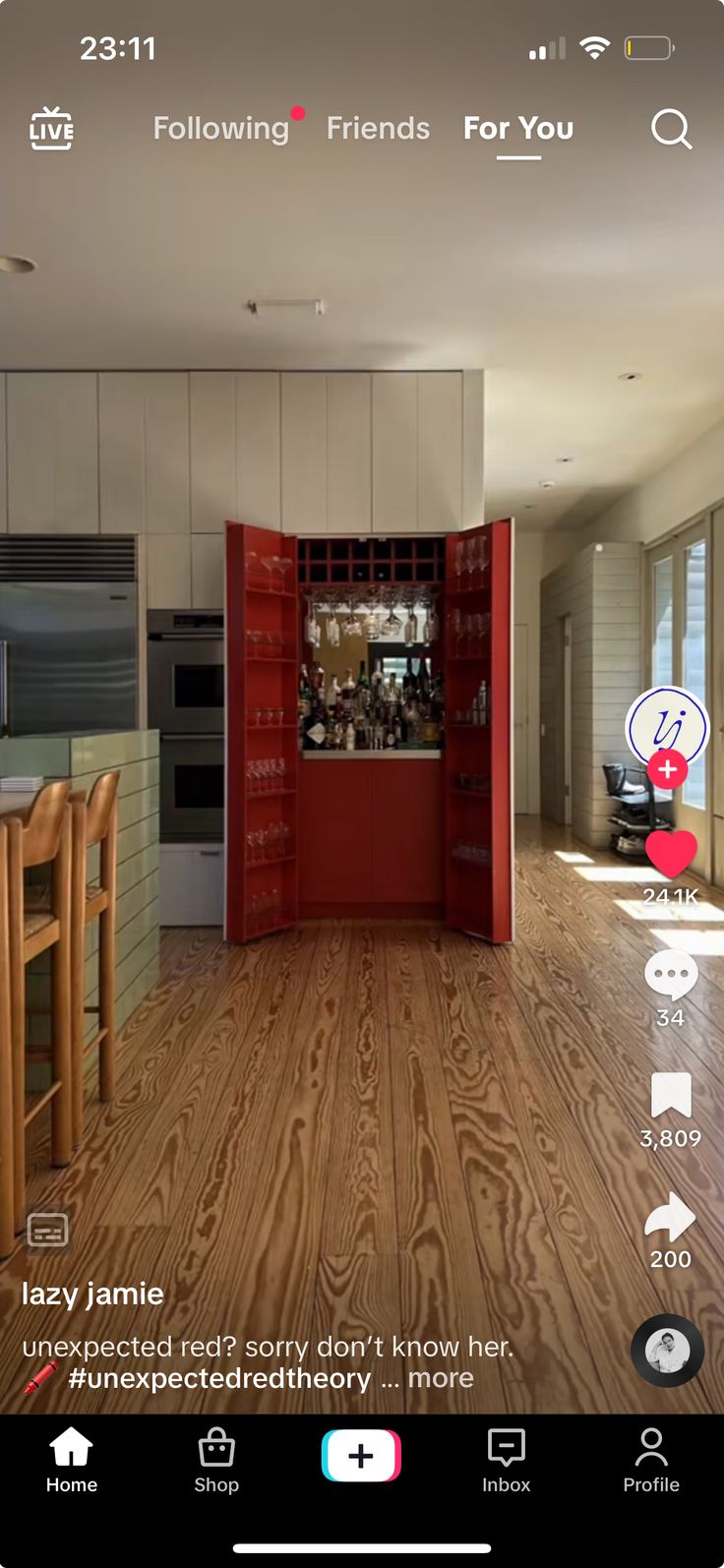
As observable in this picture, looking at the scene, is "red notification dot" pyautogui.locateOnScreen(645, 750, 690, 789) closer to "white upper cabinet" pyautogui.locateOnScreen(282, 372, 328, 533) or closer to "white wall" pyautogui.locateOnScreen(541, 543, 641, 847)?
"white wall" pyautogui.locateOnScreen(541, 543, 641, 847)

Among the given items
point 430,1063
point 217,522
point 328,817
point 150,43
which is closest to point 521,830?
point 328,817

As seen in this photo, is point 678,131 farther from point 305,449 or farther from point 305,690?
point 305,690

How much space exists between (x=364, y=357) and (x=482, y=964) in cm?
265

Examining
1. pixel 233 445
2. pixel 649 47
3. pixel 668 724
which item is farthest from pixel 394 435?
pixel 668 724

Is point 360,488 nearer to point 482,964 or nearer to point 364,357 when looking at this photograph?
point 364,357

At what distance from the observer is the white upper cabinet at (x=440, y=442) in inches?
197

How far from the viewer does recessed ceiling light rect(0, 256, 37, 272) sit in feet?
11.9

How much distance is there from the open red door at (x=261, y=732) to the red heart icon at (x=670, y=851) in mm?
3924

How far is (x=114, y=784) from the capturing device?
2.75m

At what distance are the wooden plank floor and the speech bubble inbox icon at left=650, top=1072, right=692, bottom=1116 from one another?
0.02m

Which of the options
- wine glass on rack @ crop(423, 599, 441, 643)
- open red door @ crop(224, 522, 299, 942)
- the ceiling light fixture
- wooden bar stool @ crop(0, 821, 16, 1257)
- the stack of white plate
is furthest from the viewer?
wine glass on rack @ crop(423, 599, 441, 643)
